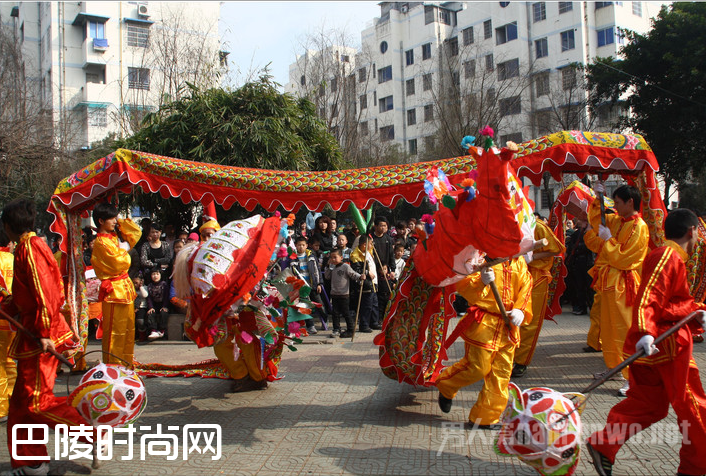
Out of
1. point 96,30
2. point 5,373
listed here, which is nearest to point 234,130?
point 5,373

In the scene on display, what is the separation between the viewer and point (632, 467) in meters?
3.63

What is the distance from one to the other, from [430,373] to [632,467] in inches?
65.7

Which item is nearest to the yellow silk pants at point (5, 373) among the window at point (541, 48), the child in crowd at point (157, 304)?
the child in crowd at point (157, 304)

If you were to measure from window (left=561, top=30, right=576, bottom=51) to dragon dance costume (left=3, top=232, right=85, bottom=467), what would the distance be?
2892cm

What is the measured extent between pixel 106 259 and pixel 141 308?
2.97 m

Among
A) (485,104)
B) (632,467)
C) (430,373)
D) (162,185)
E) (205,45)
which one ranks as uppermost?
(205,45)

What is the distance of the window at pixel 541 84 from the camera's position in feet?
76.7

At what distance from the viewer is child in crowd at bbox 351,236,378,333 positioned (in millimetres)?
8766

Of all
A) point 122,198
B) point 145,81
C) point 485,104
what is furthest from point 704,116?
point 145,81

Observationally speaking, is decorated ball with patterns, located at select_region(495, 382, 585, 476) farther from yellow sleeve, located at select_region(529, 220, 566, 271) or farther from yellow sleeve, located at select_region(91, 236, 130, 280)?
yellow sleeve, located at select_region(91, 236, 130, 280)

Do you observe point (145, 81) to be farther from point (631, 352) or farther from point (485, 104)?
point (631, 352)

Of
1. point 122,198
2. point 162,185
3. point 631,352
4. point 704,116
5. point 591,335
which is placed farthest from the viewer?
point 704,116

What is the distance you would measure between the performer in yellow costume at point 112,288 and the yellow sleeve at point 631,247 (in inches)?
192

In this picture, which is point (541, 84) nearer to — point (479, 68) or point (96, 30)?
point (479, 68)
